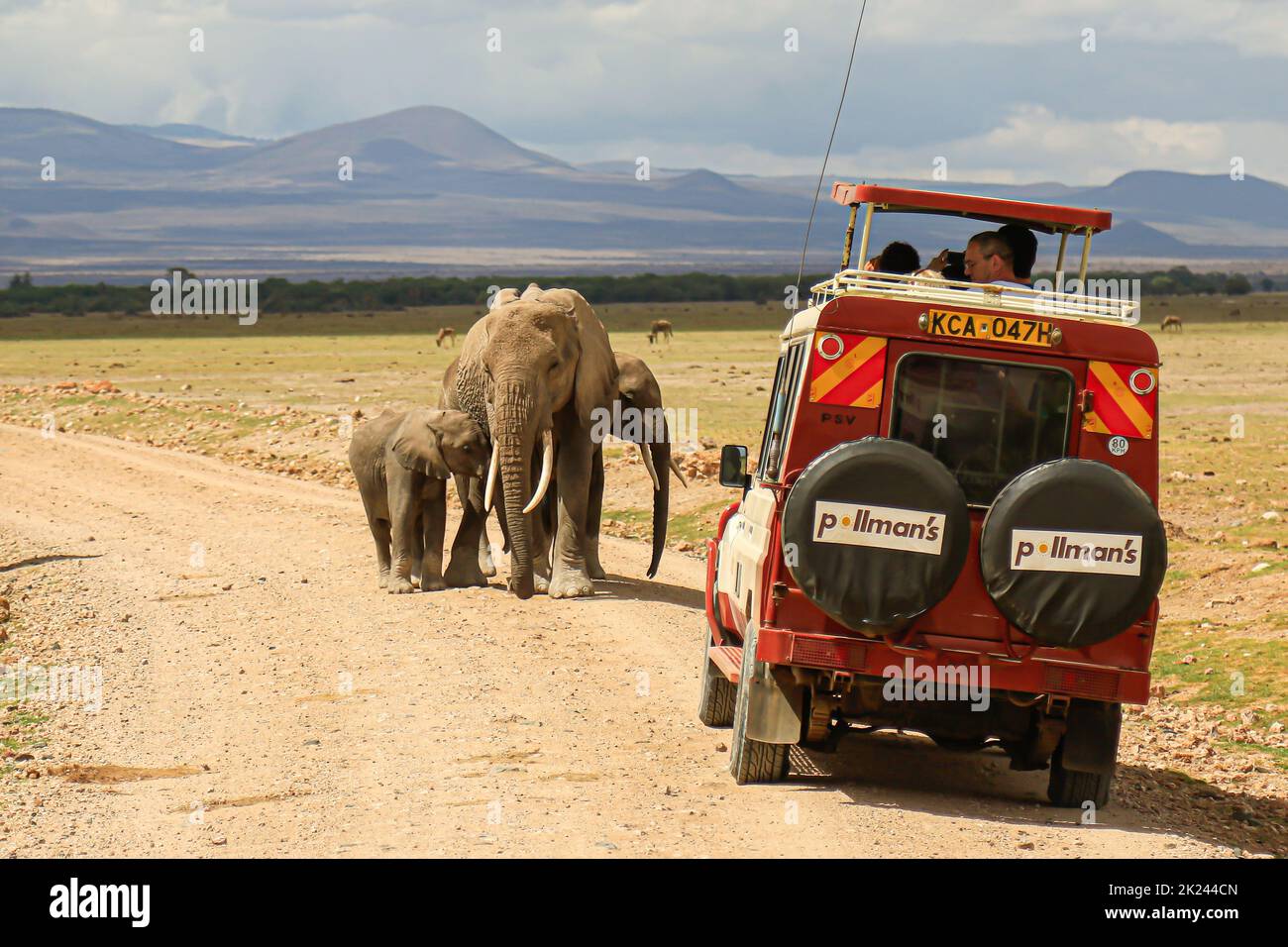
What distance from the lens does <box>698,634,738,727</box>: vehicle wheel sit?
11.3 meters

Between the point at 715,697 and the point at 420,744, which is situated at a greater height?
the point at 715,697

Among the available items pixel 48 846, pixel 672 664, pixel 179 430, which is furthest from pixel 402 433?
pixel 179 430

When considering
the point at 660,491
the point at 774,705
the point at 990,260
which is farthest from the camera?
the point at 660,491

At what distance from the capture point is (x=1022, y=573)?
28.1 ft

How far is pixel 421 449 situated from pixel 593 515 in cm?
214

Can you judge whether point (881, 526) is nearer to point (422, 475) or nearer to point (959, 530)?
point (959, 530)

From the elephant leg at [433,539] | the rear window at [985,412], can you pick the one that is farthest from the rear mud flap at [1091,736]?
the elephant leg at [433,539]

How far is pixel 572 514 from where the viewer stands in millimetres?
17141

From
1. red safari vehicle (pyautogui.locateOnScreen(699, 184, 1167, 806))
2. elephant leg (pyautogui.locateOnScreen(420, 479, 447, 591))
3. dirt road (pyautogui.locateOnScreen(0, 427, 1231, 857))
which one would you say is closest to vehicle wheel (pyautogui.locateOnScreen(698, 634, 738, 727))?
dirt road (pyautogui.locateOnScreen(0, 427, 1231, 857))

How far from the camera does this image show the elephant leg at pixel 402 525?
1723 cm

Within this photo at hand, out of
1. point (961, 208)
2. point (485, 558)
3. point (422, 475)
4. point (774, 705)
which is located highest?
point (961, 208)

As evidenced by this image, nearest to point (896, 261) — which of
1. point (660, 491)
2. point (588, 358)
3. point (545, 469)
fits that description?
point (545, 469)
